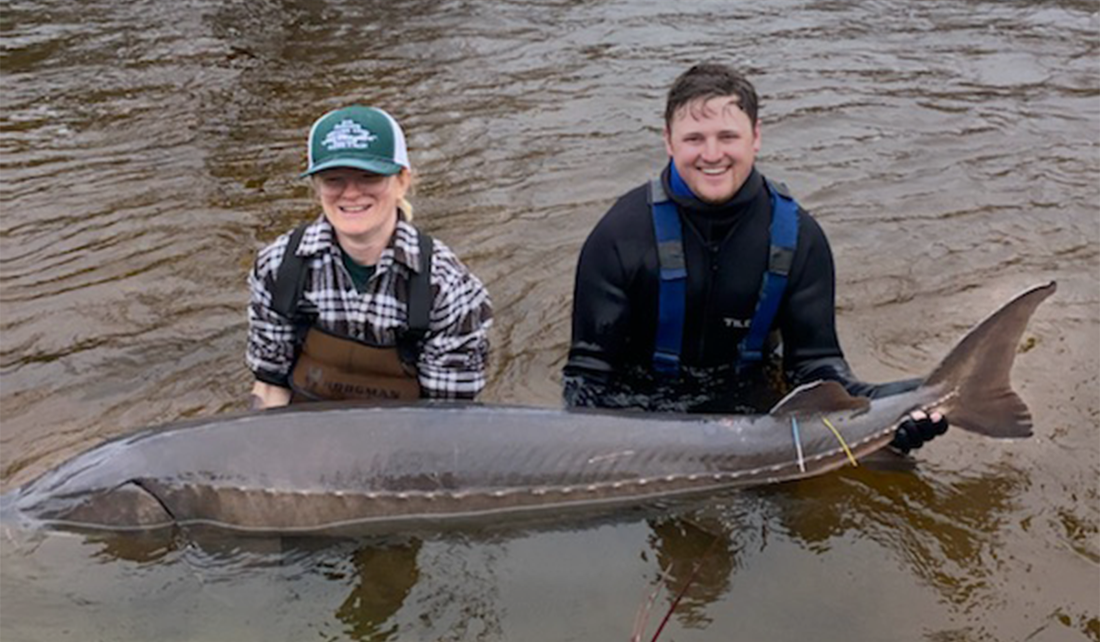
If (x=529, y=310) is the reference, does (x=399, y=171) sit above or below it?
above

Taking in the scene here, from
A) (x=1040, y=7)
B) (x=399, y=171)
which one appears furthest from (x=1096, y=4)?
(x=399, y=171)

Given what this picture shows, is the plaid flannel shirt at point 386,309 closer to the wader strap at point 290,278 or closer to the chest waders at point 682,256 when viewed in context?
the wader strap at point 290,278

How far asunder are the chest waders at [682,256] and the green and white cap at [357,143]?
110cm

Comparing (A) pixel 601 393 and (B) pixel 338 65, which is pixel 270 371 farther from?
(B) pixel 338 65

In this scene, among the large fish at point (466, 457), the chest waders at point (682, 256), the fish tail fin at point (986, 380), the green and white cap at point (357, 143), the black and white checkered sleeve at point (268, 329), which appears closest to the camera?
the green and white cap at point (357, 143)

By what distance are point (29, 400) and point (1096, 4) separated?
39.8ft

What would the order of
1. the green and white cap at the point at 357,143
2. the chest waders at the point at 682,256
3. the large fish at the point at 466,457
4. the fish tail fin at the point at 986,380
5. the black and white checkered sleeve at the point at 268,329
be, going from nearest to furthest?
the green and white cap at the point at 357,143, the large fish at the point at 466,457, the fish tail fin at the point at 986,380, the black and white checkered sleeve at the point at 268,329, the chest waders at the point at 682,256

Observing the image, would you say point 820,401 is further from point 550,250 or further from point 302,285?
point 550,250

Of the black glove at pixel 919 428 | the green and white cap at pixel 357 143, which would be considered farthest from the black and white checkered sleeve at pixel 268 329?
the black glove at pixel 919 428

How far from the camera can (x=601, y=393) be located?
458cm

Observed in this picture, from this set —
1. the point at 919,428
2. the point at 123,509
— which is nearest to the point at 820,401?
the point at 919,428

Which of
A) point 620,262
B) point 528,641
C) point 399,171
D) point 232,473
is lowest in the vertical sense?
point 528,641

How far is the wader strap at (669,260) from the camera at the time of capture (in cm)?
429

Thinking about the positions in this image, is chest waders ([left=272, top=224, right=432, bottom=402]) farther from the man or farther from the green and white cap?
the man
